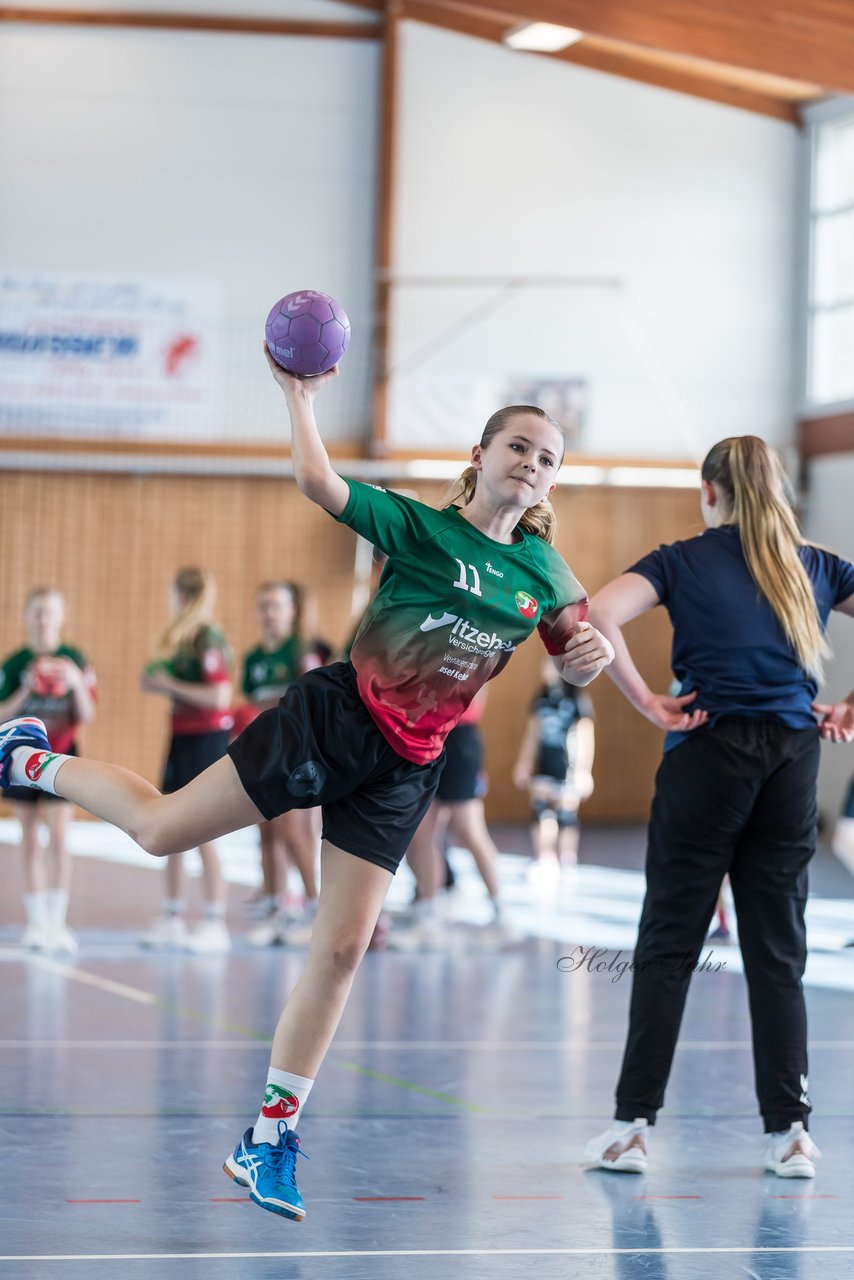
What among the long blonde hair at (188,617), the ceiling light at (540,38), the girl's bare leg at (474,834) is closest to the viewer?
the long blonde hair at (188,617)

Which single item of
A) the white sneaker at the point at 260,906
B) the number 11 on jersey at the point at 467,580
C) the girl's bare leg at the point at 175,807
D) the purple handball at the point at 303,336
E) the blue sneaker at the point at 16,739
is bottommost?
the white sneaker at the point at 260,906

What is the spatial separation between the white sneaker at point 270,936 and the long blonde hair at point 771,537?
4430 millimetres

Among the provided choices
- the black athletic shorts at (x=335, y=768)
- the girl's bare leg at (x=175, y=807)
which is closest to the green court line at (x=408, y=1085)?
the black athletic shorts at (x=335, y=768)

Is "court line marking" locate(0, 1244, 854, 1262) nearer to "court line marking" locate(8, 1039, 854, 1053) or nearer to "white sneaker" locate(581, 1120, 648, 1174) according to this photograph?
"white sneaker" locate(581, 1120, 648, 1174)

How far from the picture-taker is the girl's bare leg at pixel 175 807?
3469mm

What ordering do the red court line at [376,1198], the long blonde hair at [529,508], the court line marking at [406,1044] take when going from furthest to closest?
the court line marking at [406,1044]
the red court line at [376,1198]
the long blonde hair at [529,508]

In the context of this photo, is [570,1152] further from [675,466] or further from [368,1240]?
[675,466]

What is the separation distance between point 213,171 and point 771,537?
12.9 metres

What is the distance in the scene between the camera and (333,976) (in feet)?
11.5

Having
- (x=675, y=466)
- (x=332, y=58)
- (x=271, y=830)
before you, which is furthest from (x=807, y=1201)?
(x=332, y=58)

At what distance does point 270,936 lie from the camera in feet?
26.2

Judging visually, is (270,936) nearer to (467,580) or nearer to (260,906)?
(260,906)

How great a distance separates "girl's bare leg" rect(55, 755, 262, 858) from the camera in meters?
3.47

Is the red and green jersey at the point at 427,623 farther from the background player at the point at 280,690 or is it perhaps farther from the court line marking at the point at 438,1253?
the background player at the point at 280,690
